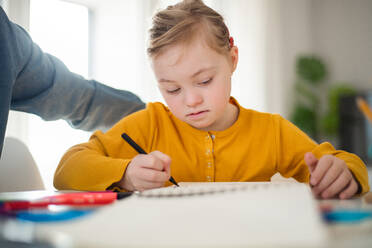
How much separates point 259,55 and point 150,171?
3.20 m

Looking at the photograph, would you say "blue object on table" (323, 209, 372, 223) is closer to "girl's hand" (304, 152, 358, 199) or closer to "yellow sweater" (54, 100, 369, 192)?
"girl's hand" (304, 152, 358, 199)

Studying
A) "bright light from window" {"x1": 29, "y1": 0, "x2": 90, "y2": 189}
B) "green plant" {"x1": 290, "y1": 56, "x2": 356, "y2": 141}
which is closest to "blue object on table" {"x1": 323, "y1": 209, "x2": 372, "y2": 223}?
"bright light from window" {"x1": 29, "y1": 0, "x2": 90, "y2": 189}

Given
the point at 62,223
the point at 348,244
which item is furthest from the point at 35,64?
the point at 348,244

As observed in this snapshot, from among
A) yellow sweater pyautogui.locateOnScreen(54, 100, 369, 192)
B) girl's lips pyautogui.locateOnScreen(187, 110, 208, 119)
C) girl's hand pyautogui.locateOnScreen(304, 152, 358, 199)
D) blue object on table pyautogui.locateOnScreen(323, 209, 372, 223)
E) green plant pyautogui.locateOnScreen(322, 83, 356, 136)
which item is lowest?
green plant pyautogui.locateOnScreen(322, 83, 356, 136)

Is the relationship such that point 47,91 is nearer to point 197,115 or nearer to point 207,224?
point 197,115

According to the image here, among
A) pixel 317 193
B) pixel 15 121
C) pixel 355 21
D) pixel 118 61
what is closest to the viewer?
pixel 317 193

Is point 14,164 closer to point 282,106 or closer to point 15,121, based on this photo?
point 15,121

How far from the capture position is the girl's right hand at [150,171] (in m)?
0.63

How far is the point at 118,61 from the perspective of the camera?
7.27ft

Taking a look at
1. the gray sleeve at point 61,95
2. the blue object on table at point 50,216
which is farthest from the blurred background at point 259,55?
the blue object on table at point 50,216

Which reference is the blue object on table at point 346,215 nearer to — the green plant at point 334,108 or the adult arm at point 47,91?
the adult arm at point 47,91

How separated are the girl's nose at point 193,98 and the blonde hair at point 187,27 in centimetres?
13

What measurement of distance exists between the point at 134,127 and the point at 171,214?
2.22ft

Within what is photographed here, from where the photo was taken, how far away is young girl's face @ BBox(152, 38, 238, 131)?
0.81 meters
